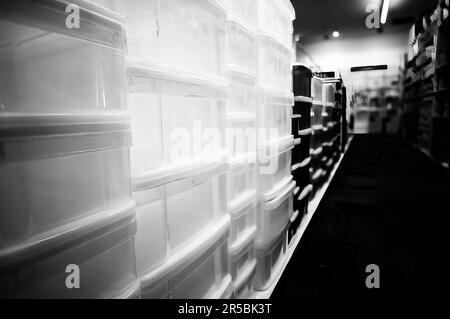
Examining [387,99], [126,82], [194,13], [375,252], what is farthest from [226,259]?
[387,99]

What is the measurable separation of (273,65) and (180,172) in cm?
82

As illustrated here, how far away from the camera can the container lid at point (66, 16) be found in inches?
14.0

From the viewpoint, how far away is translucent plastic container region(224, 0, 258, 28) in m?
0.92

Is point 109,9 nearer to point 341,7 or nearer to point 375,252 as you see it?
point 341,7

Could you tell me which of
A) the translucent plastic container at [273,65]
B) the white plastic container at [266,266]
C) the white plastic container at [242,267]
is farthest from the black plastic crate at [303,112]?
the white plastic container at [242,267]

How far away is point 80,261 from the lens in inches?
17.2

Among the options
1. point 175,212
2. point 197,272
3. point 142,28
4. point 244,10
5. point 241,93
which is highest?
point 244,10

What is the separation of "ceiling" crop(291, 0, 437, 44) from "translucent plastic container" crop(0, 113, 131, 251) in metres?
1.09

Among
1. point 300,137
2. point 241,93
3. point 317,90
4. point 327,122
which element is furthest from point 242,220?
point 327,122

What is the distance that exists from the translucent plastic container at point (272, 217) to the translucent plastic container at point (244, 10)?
0.73 meters

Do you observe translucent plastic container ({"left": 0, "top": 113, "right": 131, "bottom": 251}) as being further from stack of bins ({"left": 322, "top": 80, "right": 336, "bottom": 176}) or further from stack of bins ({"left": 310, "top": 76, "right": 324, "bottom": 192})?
stack of bins ({"left": 322, "top": 80, "right": 336, "bottom": 176})

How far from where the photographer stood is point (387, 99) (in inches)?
111

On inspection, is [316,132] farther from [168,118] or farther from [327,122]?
[168,118]
